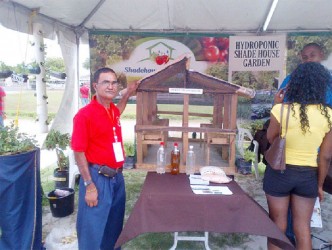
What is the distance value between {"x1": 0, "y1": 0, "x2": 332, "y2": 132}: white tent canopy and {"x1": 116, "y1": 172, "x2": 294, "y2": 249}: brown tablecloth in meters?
2.64

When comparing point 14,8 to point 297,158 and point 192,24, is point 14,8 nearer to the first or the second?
point 192,24

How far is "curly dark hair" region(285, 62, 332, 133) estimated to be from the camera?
194 cm

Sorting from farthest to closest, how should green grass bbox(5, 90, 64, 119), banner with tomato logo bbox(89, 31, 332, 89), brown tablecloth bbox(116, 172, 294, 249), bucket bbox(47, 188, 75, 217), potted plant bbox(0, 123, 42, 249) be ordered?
green grass bbox(5, 90, 64, 119), banner with tomato logo bbox(89, 31, 332, 89), bucket bbox(47, 188, 75, 217), potted plant bbox(0, 123, 42, 249), brown tablecloth bbox(116, 172, 294, 249)

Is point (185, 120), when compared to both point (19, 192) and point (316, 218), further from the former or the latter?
point (19, 192)

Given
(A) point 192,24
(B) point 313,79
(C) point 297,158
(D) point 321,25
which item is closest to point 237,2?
(A) point 192,24

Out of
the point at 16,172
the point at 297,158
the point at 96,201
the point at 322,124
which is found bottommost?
the point at 96,201

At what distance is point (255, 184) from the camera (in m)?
4.96

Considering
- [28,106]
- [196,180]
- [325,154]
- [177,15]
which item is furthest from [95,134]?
[28,106]

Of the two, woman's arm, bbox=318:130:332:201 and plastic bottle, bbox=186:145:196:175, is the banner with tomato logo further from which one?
woman's arm, bbox=318:130:332:201

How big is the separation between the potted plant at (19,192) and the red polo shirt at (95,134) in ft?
2.20

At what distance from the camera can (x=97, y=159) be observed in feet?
6.84

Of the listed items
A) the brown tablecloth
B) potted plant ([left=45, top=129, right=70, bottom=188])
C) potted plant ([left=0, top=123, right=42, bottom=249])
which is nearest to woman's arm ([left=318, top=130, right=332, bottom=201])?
the brown tablecloth

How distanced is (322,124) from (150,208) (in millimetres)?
1272

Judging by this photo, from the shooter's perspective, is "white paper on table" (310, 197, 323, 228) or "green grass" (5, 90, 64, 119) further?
"green grass" (5, 90, 64, 119)
